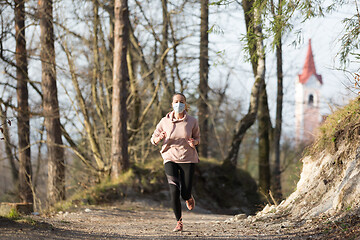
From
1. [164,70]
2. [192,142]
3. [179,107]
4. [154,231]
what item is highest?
[164,70]

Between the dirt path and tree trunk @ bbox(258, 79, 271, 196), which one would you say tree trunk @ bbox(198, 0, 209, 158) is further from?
the dirt path

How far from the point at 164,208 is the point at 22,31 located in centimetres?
887

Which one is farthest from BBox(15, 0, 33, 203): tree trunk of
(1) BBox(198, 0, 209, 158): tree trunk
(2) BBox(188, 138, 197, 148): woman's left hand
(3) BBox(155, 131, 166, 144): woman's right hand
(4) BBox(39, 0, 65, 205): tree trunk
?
(2) BBox(188, 138, 197, 148): woman's left hand

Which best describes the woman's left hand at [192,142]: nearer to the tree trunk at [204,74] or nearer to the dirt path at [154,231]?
the dirt path at [154,231]

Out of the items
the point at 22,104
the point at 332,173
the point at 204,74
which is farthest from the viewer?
the point at 204,74

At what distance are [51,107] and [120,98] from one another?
2645 mm

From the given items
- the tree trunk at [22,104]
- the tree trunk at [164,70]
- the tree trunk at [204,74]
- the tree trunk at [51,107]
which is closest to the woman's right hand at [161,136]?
the tree trunk at [51,107]

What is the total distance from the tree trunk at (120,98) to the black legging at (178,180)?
7.48 meters

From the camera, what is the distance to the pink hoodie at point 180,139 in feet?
24.1

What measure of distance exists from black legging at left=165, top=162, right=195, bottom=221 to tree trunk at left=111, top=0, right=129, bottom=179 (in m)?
7.48

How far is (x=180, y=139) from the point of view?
737 centimetres

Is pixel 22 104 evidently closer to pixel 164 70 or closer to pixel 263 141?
pixel 164 70

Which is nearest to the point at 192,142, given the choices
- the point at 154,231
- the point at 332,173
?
the point at 154,231

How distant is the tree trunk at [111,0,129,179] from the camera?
48.3 feet
